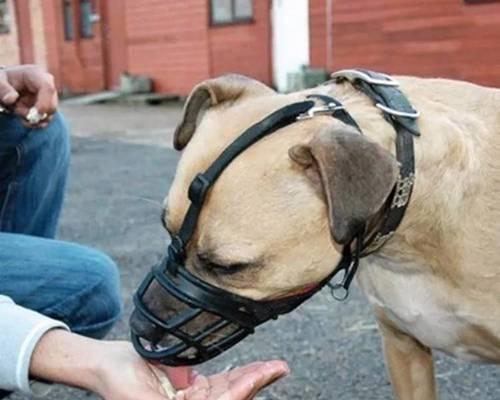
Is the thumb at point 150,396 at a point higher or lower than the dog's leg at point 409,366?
higher

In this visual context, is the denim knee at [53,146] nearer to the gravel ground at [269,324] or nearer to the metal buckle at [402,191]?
the gravel ground at [269,324]

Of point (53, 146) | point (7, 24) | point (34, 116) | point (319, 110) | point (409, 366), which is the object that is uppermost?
point (319, 110)

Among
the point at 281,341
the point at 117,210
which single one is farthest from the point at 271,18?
the point at 281,341

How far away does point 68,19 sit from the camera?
63.6ft

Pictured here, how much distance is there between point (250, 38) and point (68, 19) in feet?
23.6

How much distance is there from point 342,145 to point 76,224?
13.1 feet

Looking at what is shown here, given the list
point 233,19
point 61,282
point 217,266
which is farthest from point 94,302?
point 233,19

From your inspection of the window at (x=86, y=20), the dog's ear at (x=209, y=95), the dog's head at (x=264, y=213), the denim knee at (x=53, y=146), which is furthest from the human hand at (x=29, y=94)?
the window at (x=86, y=20)

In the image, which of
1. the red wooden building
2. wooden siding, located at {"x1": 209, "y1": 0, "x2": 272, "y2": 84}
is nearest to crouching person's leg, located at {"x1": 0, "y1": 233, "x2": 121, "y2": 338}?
the red wooden building

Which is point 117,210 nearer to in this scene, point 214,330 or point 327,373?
point 327,373

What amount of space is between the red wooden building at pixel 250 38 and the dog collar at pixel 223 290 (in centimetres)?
840

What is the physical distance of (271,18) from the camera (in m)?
13.1

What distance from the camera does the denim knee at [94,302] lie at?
7.87 feet

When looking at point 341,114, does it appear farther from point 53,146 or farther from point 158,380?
point 53,146
